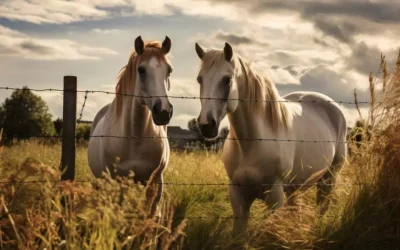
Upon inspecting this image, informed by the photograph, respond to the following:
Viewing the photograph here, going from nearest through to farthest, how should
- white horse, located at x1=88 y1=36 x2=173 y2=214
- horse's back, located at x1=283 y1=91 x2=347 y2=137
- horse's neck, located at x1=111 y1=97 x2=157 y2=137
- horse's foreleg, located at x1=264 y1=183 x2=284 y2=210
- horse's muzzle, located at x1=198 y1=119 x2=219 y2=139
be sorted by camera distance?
horse's muzzle, located at x1=198 y1=119 x2=219 y2=139
horse's foreleg, located at x1=264 y1=183 x2=284 y2=210
white horse, located at x1=88 y1=36 x2=173 y2=214
horse's neck, located at x1=111 y1=97 x2=157 y2=137
horse's back, located at x1=283 y1=91 x2=347 y2=137

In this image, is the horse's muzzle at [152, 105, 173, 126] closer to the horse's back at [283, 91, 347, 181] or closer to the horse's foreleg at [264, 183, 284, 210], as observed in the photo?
the horse's foreleg at [264, 183, 284, 210]

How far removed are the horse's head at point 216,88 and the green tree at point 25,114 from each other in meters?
35.1

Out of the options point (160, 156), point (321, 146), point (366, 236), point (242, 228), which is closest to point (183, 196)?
point (160, 156)

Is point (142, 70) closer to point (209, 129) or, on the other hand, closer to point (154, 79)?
point (154, 79)

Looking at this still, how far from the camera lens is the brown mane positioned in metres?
6.07

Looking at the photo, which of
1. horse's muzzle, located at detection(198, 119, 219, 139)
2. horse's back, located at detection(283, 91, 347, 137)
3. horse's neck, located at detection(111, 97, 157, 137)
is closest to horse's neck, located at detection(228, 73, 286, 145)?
horse's muzzle, located at detection(198, 119, 219, 139)

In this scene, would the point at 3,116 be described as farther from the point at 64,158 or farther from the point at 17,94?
the point at 64,158

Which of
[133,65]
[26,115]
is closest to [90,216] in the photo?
[133,65]

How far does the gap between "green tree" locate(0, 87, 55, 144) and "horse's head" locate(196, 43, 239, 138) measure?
35.1 m

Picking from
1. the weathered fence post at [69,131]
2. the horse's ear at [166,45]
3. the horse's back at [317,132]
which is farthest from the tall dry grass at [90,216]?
the horse's ear at [166,45]

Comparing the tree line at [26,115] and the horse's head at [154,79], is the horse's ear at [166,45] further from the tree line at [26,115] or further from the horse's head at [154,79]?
the tree line at [26,115]

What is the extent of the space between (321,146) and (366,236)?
1.81 metres

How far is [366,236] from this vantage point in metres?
5.07

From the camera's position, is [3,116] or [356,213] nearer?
[356,213]
